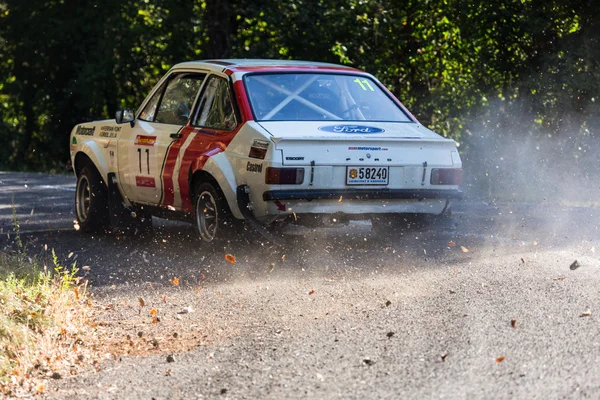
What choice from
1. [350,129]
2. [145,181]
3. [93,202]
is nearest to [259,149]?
[350,129]

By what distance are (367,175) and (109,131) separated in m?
3.45

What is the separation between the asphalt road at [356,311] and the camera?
17.8 ft

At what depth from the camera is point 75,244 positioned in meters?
10.7

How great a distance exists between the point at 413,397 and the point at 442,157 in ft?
14.5

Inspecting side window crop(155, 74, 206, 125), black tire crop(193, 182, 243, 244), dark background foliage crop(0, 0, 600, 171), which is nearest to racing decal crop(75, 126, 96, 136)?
side window crop(155, 74, 206, 125)

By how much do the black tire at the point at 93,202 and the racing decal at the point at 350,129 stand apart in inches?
123

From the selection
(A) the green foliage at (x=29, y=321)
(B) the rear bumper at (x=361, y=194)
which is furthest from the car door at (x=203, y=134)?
(A) the green foliage at (x=29, y=321)

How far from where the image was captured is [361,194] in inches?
350

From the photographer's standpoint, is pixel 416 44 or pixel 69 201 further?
pixel 416 44

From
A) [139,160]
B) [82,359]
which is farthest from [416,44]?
[82,359]

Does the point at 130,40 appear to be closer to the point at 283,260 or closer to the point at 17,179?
the point at 17,179

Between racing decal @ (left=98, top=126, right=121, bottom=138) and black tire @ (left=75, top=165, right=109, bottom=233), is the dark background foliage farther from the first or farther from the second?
black tire @ (left=75, top=165, right=109, bottom=233)

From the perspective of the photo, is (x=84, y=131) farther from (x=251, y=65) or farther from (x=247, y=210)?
(x=247, y=210)

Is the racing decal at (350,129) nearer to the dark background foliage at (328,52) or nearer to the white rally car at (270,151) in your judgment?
the white rally car at (270,151)
